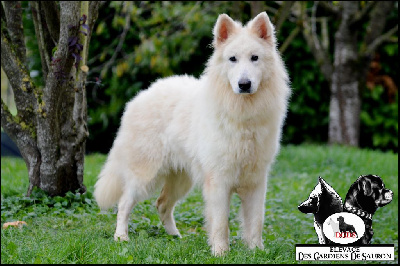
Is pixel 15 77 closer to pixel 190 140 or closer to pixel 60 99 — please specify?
pixel 60 99

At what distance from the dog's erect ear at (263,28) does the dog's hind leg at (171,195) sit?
176 cm

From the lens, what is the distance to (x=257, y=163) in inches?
187

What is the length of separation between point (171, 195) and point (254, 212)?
120 cm

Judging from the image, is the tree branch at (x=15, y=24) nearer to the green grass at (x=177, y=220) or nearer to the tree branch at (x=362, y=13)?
the green grass at (x=177, y=220)

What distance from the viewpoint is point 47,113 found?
19.7ft

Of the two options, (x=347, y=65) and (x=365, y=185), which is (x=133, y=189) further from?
(x=347, y=65)

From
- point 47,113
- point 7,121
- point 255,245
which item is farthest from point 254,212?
point 7,121

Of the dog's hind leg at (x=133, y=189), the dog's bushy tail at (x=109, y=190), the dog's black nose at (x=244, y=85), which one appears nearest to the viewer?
the dog's black nose at (x=244, y=85)

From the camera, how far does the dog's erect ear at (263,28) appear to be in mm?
4664

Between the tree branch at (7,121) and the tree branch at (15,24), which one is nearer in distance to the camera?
the tree branch at (7,121)

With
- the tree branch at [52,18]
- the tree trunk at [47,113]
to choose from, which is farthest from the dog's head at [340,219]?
the tree branch at [52,18]

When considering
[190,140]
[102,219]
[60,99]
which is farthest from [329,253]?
[60,99]

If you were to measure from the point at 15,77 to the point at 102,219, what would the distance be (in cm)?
178

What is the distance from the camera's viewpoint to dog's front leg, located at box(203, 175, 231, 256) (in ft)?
15.7
